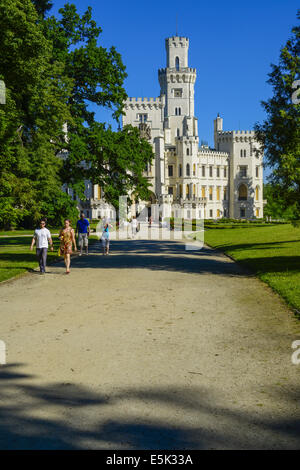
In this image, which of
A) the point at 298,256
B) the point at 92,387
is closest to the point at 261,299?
the point at 92,387

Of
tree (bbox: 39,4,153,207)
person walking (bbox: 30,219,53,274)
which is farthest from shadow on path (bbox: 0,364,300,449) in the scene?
tree (bbox: 39,4,153,207)

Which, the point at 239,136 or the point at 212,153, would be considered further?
the point at 239,136

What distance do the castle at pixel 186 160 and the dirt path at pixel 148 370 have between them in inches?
2912

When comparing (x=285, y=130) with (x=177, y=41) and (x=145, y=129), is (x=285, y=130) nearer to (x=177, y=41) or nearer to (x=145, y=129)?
(x=145, y=129)

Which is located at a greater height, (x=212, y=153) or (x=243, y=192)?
(x=212, y=153)

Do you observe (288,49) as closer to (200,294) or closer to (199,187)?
(200,294)

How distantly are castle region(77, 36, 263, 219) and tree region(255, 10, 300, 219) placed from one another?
6219cm

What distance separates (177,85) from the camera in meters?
99.1

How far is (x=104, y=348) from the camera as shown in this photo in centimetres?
750

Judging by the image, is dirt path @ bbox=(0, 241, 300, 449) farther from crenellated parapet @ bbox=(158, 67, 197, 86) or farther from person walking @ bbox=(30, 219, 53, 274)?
crenellated parapet @ bbox=(158, 67, 197, 86)

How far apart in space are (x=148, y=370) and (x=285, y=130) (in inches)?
624

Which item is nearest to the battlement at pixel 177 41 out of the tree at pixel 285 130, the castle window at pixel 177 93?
the castle window at pixel 177 93

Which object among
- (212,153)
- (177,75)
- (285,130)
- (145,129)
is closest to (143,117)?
(145,129)

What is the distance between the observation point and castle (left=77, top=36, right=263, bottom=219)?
3573 inches
